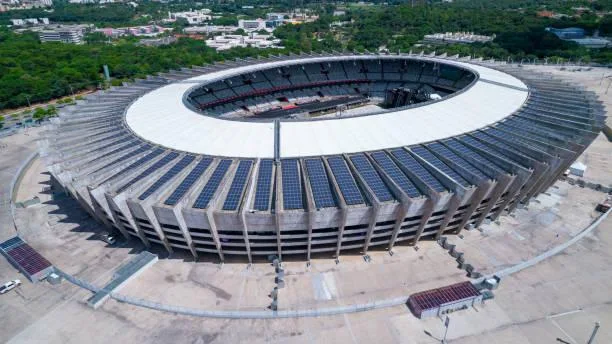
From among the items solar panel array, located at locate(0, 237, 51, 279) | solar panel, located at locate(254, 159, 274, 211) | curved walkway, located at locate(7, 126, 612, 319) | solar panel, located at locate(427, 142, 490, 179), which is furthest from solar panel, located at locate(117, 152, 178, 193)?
solar panel, located at locate(427, 142, 490, 179)

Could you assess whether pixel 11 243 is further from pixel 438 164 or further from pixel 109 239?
pixel 438 164

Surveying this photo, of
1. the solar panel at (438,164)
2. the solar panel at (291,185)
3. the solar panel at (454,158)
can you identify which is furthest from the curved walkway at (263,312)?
the solar panel at (454,158)

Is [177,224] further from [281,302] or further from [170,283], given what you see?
[281,302]

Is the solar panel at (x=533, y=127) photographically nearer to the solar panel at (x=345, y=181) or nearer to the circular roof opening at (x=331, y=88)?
the solar panel at (x=345, y=181)

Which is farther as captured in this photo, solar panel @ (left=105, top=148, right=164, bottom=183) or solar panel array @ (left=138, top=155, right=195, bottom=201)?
solar panel @ (left=105, top=148, right=164, bottom=183)

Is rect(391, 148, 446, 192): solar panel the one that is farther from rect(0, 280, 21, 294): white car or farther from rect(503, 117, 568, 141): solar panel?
rect(0, 280, 21, 294): white car
